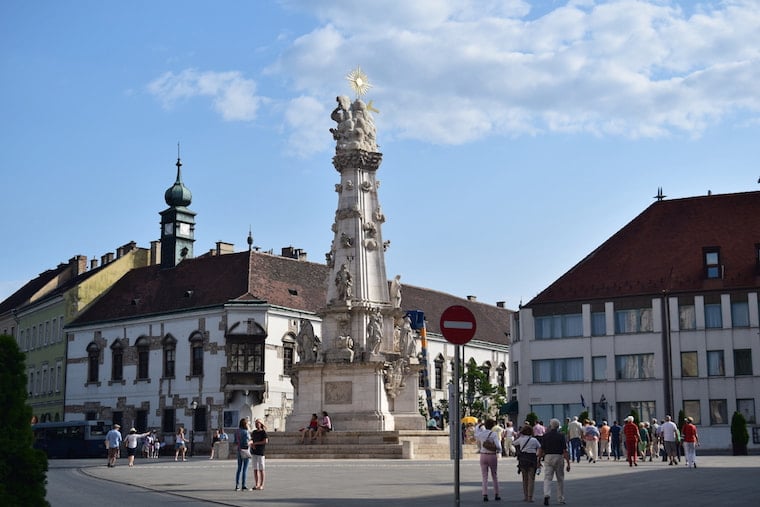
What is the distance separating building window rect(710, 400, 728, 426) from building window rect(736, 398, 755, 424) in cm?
70

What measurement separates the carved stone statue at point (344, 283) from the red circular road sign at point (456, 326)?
88.4 feet

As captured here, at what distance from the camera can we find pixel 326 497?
21281 millimetres

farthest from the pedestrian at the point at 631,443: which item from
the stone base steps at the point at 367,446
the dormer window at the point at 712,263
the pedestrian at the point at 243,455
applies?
the dormer window at the point at 712,263

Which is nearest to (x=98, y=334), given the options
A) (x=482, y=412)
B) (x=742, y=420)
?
(x=482, y=412)

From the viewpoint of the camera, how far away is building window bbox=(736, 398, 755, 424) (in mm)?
57969

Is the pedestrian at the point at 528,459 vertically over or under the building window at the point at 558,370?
under

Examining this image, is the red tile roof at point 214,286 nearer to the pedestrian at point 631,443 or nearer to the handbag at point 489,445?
the pedestrian at point 631,443

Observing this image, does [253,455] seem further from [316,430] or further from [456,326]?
[316,430]

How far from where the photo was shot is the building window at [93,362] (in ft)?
249

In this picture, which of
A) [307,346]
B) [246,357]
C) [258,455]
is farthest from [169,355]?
[258,455]

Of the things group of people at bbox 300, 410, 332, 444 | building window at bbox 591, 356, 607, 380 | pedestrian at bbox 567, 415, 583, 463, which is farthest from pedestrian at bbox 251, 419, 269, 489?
Result: building window at bbox 591, 356, 607, 380

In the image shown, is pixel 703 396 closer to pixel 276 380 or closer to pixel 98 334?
pixel 276 380

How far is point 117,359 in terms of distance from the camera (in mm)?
74750

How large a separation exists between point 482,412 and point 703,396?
678 inches
